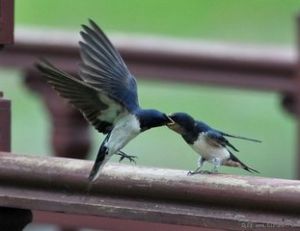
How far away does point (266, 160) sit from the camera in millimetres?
7840

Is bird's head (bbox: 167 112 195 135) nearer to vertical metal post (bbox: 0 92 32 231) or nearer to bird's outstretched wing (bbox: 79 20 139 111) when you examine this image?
bird's outstretched wing (bbox: 79 20 139 111)

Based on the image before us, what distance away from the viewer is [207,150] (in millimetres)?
2293

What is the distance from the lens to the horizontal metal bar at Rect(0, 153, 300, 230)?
1993 millimetres

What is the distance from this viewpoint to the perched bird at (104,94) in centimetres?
218

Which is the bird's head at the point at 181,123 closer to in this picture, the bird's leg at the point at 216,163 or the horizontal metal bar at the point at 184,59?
the bird's leg at the point at 216,163

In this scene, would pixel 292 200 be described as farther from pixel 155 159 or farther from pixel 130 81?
pixel 155 159

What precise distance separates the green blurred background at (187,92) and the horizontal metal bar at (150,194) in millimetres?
2923

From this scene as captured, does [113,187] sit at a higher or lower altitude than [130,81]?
lower

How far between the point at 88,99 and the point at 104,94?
0.13 ft

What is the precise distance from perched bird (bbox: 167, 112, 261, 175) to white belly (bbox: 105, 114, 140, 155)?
6 centimetres

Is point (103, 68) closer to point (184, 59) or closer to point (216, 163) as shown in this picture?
point (216, 163)

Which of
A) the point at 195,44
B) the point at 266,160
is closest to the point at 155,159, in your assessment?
the point at 266,160

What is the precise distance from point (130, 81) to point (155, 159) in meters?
5.59

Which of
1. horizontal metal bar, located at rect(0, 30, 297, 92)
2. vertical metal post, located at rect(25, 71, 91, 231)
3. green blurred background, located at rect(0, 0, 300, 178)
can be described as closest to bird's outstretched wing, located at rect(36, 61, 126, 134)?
vertical metal post, located at rect(25, 71, 91, 231)
